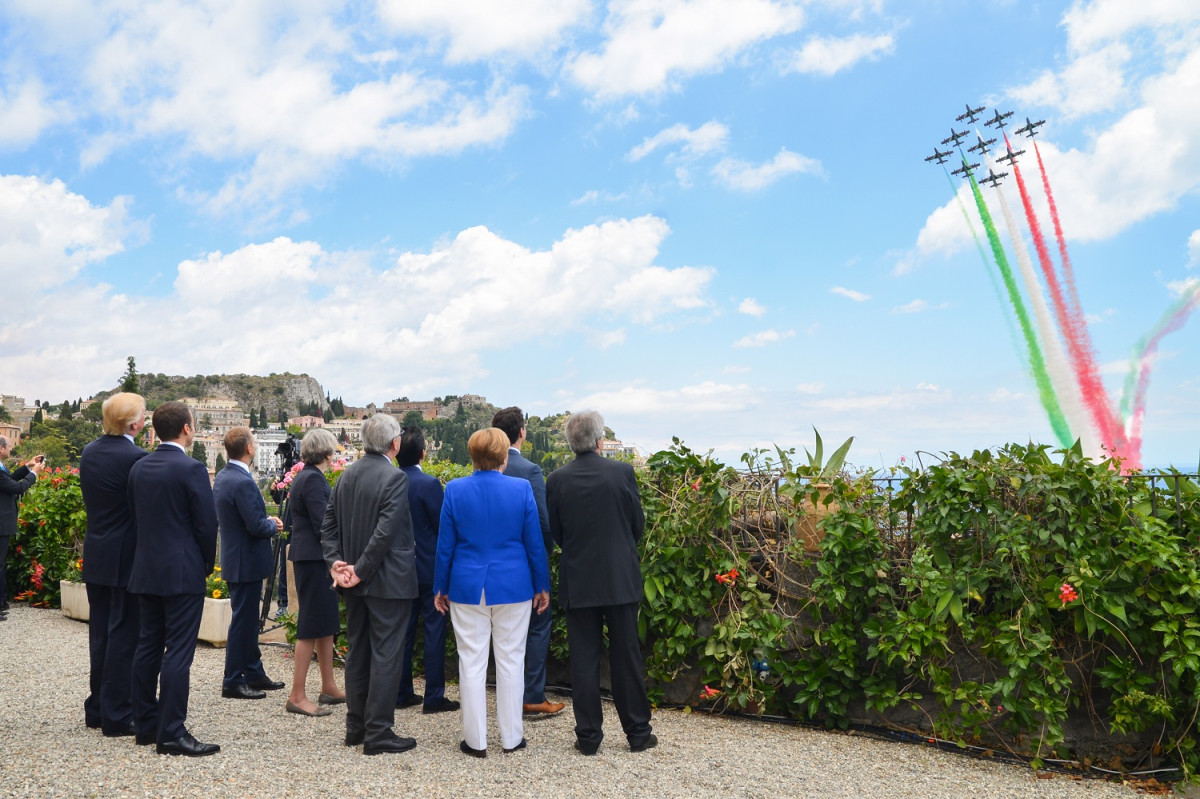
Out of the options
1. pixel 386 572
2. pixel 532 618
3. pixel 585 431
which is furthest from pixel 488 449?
pixel 532 618

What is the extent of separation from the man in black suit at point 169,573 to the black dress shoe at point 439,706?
4.78 feet

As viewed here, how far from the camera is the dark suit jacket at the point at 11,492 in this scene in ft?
28.9

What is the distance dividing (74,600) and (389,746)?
7087 millimetres

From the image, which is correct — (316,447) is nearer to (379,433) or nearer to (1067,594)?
(379,433)

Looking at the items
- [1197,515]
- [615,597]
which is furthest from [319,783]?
[1197,515]

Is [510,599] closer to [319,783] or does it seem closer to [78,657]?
[319,783]

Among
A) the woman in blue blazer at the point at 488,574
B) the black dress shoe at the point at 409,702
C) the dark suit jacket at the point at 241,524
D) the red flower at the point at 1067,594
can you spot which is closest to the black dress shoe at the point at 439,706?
the black dress shoe at the point at 409,702

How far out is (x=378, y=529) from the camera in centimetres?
475

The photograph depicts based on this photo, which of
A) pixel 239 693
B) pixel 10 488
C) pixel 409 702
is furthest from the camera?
pixel 10 488

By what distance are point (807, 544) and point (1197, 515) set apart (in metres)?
2.33

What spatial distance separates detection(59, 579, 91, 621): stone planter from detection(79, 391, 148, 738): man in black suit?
5255mm

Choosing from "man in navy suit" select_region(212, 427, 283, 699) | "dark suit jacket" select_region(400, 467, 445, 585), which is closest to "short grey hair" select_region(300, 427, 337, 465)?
"man in navy suit" select_region(212, 427, 283, 699)

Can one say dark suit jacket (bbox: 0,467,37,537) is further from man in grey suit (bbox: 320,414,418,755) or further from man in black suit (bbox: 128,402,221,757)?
man in grey suit (bbox: 320,414,418,755)

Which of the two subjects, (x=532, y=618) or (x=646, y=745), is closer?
(x=646, y=745)
